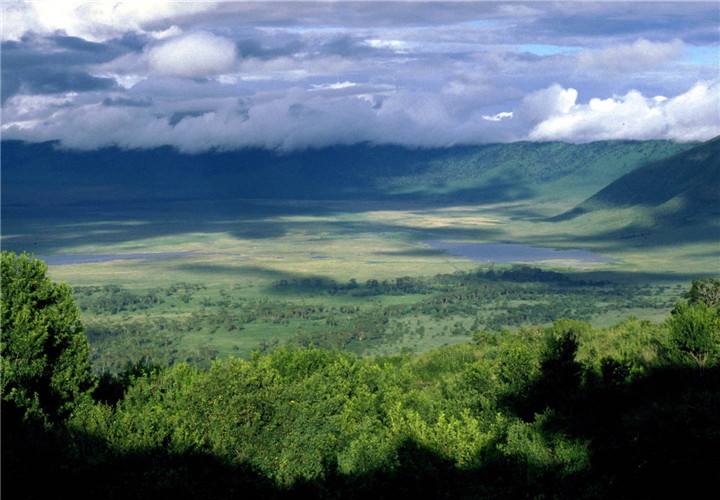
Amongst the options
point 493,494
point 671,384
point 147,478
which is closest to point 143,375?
point 147,478

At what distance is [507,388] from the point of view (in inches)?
1700

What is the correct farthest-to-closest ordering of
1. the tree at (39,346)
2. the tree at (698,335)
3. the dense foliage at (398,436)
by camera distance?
the tree at (698,335), the tree at (39,346), the dense foliage at (398,436)

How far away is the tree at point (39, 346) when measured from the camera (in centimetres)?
3369

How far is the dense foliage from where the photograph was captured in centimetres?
3000

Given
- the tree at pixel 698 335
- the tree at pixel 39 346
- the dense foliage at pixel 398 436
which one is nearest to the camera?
the dense foliage at pixel 398 436

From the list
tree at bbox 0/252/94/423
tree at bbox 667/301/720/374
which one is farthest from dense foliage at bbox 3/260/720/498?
tree at bbox 0/252/94/423

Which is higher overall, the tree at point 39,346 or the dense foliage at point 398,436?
the tree at point 39,346

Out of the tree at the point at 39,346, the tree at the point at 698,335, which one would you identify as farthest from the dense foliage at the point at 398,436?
the tree at the point at 39,346

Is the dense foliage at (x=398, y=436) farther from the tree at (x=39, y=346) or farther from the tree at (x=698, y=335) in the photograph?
the tree at (x=39, y=346)

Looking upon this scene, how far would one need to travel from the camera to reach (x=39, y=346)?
34094 millimetres

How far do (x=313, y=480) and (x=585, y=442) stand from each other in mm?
11010

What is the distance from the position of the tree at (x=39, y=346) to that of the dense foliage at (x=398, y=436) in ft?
Result: 2.77

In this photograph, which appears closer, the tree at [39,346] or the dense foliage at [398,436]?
the dense foliage at [398,436]

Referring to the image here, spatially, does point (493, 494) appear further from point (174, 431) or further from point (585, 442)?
point (174, 431)
